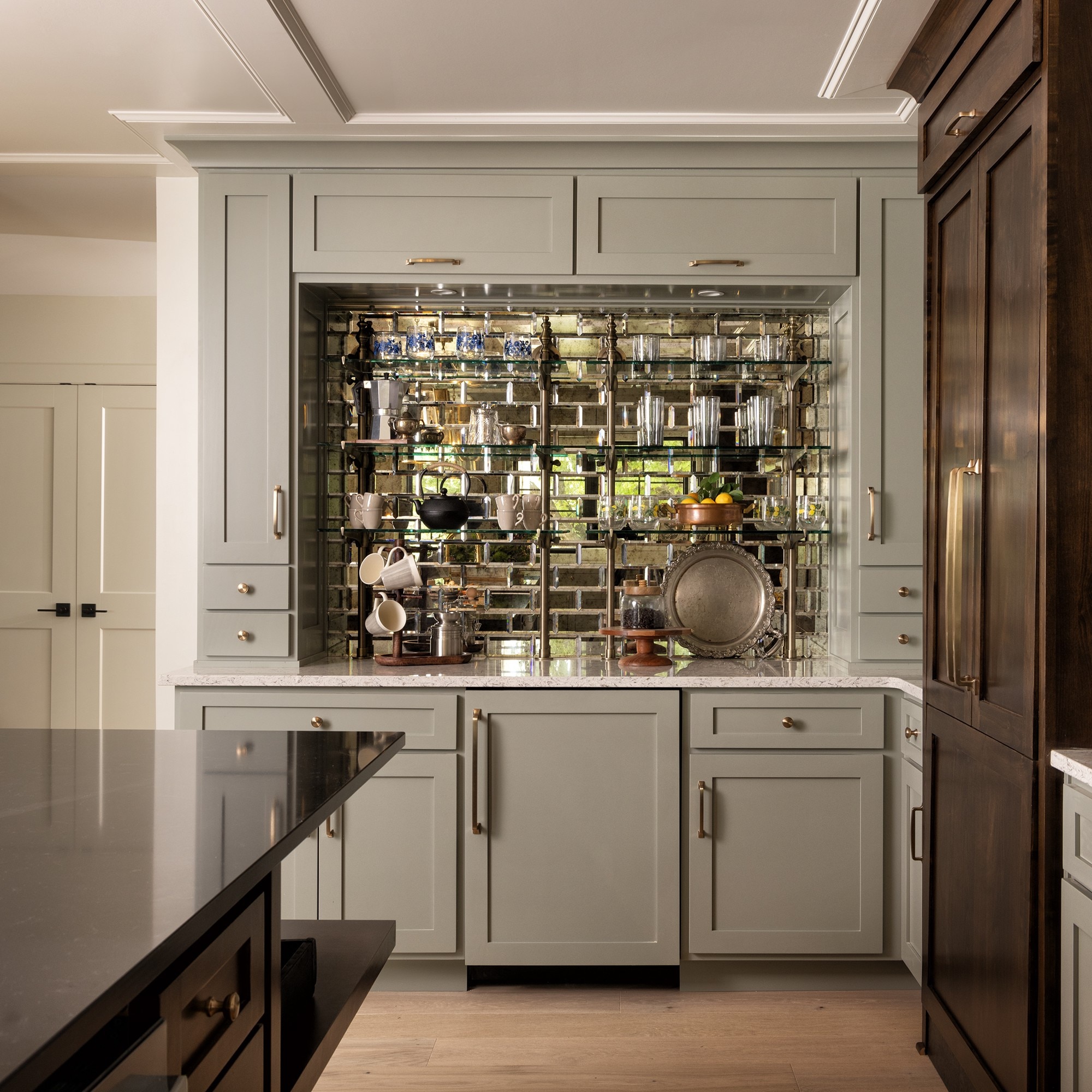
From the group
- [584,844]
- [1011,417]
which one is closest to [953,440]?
[1011,417]

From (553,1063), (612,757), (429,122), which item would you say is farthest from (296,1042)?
(429,122)

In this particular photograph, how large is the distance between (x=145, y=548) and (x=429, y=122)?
2766mm

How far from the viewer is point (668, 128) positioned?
288cm

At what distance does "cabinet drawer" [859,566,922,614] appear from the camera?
2.98 meters

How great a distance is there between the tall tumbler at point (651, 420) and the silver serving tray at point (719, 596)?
42 centimetres

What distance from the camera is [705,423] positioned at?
3.20 metres

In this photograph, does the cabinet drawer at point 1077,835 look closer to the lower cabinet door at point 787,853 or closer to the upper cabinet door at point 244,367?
the lower cabinet door at point 787,853

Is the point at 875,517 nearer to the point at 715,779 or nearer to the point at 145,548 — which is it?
the point at 715,779

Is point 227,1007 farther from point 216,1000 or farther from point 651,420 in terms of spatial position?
point 651,420

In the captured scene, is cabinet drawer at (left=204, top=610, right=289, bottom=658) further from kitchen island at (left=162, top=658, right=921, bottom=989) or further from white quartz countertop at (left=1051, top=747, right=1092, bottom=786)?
white quartz countertop at (left=1051, top=747, right=1092, bottom=786)

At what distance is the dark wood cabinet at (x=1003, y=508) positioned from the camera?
1698 millimetres

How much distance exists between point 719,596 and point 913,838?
1.03 meters

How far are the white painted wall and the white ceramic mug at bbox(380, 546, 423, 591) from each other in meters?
0.69

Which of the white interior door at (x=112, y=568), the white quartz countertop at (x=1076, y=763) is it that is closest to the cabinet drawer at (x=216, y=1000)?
the white quartz countertop at (x=1076, y=763)
